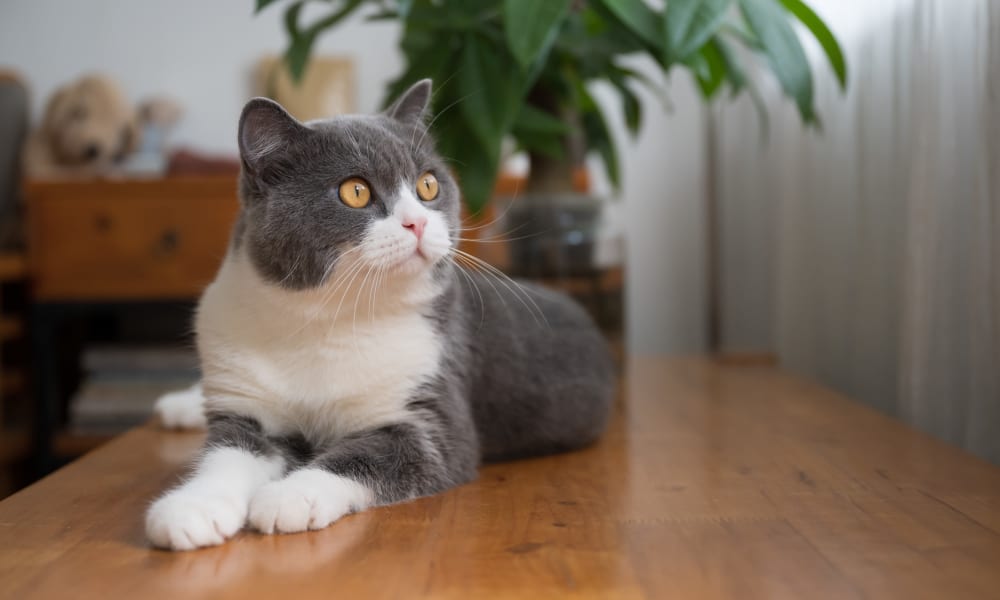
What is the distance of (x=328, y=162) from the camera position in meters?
0.99

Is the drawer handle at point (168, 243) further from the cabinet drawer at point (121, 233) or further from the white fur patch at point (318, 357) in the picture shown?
the white fur patch at point (318, 357)

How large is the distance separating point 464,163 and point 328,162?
0.55 metres

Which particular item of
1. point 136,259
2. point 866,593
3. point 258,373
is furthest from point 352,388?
point 136,259

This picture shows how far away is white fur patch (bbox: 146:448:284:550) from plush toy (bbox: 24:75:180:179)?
1.90 meters

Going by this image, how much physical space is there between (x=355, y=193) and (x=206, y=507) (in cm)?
37

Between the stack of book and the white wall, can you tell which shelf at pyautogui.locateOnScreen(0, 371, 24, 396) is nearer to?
the stack of book

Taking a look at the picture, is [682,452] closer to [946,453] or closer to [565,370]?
[565,370]

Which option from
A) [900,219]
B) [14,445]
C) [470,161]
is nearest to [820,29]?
[900,219]

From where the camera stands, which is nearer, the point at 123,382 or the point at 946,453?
the point at 946,453

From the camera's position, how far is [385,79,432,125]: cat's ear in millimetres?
1140

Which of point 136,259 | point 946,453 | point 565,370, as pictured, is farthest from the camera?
point 136,259

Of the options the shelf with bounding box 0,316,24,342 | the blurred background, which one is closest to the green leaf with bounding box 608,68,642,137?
the blurred background

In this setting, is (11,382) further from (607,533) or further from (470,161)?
(607,533)

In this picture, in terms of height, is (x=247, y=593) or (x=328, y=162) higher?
(x=328, y=162)
